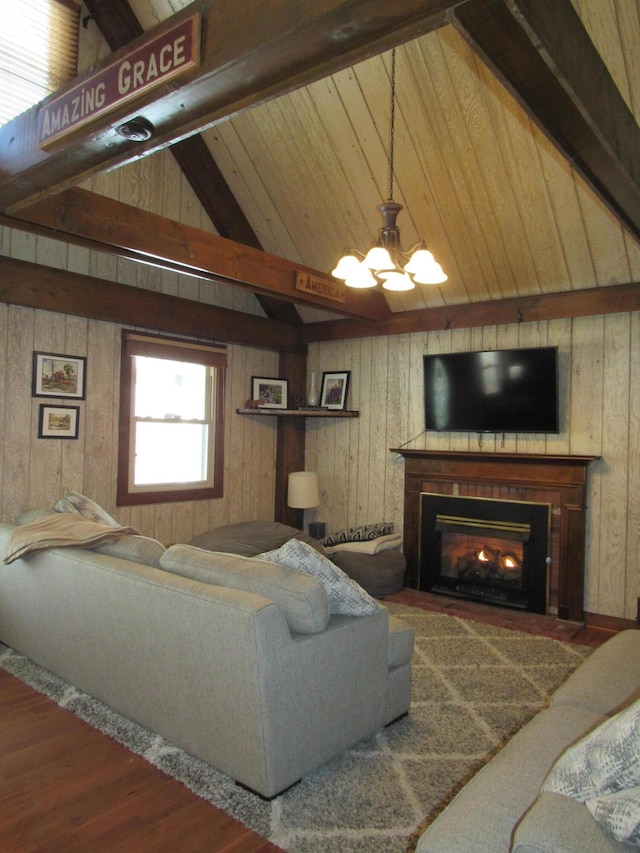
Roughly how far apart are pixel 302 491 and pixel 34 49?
4.08 meters

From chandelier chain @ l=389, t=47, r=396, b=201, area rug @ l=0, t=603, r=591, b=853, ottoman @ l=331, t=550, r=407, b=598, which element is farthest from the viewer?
ottoman @ l=331, t=550, r=407, b=598

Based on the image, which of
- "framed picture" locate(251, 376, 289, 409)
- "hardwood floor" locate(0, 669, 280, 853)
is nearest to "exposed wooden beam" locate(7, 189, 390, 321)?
"framed picture" locate(251, 376, 289, 409)

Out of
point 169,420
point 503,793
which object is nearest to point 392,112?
point 169,420

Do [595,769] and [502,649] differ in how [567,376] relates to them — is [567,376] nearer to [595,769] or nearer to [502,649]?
[502,649]

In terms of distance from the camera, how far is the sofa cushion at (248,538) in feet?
16.5

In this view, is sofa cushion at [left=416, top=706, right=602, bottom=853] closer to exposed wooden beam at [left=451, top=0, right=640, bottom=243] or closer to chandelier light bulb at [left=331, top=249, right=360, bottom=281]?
exposed wooden beam at [left=451, top=0, right=640, bottom=243]

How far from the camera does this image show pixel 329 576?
255cm

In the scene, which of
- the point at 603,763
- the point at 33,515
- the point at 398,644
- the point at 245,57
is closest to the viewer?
the point at 603,763

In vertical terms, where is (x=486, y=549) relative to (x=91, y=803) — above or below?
above

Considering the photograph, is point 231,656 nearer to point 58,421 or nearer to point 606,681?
point 606,681

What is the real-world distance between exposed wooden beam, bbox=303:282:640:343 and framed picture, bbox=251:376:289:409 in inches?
24.0

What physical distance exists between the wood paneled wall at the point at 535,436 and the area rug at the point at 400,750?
89 centimetres

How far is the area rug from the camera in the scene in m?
2.06

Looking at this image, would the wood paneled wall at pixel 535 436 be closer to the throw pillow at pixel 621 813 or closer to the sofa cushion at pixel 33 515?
the sofa cushion at pixel 33 515
